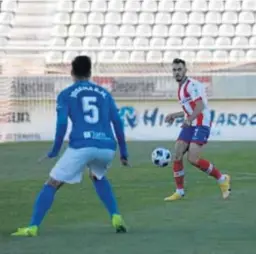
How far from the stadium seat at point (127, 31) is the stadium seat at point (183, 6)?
1.63 m

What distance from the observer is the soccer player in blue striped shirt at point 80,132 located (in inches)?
326

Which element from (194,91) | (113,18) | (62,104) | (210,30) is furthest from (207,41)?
(62,104)

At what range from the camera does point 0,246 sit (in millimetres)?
7574

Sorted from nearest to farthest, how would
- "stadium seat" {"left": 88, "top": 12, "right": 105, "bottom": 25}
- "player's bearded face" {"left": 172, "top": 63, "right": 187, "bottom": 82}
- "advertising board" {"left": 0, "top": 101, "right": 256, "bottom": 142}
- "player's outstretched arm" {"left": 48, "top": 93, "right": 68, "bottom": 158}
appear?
"player's outstretched arm" {"left": 48, "top": 93, "right": 68, "bottom": 158}
"player's bearded face" {"left": 172, "top": 63, "right": 187, "bottom": 82}
"advertising board" {"left": 0, "top": 101, "right": 256, "bottom": 142}
"stadium seat" {"left": 88, "top": 12, "right": 105, "bottom": 25}

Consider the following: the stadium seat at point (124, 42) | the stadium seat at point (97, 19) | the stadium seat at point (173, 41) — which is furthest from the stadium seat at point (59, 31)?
the stadium seat at point (173, 41)

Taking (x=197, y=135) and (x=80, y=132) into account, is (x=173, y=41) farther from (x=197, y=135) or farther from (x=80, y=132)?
(x=80, y=132)

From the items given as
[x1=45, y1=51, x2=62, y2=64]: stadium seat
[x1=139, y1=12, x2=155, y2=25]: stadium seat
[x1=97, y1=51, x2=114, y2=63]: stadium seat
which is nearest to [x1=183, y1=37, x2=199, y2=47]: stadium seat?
[x1=139, y1=12, x2=155, y2=25]: stadium seat

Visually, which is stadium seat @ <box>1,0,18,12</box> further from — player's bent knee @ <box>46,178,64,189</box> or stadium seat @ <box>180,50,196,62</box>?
player's bent knee @ <box>46,178,64,189</box>

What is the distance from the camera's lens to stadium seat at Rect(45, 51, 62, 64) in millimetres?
31152

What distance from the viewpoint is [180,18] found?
107 ft

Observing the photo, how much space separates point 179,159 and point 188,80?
1.02 m

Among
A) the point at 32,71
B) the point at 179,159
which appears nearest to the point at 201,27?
the point at 32,71

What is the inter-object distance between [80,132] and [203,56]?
2360 centimetres

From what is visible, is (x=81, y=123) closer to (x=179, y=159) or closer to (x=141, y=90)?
(x=179, y=159)
